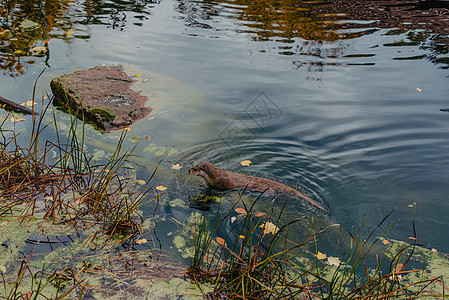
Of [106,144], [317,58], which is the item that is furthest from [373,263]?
[317,58]

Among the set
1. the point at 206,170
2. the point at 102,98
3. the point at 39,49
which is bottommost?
the point at 206,170

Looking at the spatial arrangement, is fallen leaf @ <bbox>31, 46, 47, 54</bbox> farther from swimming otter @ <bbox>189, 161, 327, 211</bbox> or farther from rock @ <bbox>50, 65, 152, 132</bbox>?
swimming otter @ <bbox>189, 161, 327, 211</bbox>

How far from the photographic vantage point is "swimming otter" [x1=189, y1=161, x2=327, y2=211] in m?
5.03

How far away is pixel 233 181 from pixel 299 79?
4.36 metres

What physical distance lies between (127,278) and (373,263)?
258 cm

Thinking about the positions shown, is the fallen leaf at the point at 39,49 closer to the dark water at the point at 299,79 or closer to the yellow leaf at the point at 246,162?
the dark water at the point at 299,79

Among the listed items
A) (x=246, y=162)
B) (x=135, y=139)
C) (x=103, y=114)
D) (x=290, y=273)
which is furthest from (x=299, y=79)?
(x=290, y=273)

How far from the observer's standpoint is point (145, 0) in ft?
46.0

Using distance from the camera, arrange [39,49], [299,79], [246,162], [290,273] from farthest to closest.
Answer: [39,49]
[299,79]
[246,162]
[290,273]

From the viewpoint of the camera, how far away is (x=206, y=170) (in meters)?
5.05

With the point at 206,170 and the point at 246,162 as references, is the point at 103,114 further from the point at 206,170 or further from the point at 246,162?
the point at 246,162

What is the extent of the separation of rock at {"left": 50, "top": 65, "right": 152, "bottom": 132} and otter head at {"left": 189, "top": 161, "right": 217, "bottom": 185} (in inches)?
84.6

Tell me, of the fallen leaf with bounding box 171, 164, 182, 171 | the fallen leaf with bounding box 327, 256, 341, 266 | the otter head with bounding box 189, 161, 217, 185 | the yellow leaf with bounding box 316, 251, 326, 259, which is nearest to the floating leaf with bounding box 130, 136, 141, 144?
the fallen leaf with bounding box 171, 164, 182, 171

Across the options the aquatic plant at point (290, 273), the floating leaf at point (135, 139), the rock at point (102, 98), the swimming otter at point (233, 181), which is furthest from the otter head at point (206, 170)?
the rock at point (102, 98)
